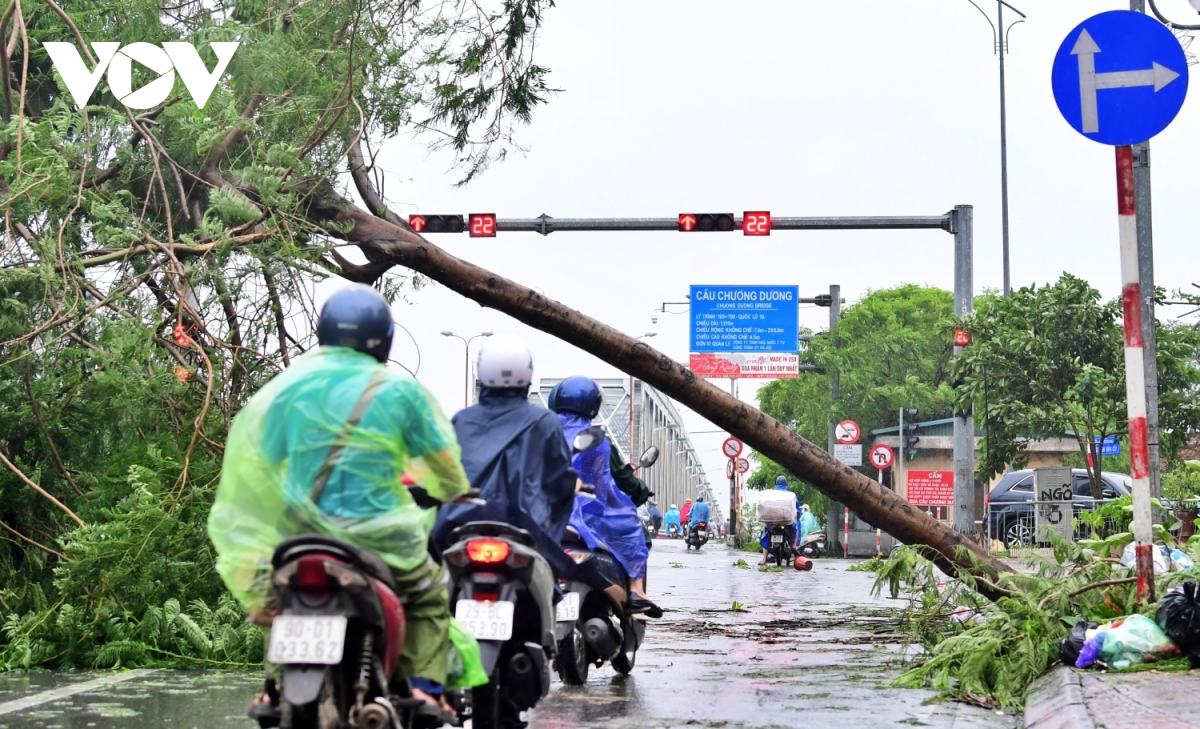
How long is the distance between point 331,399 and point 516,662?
5.89 feet

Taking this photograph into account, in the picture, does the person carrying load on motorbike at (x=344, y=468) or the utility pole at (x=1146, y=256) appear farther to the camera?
the utility pole at (x=1146, y=256)

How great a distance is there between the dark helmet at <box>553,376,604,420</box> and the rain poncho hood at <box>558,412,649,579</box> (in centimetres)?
4

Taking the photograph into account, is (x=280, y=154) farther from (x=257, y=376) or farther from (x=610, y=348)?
(x=610, y=348)

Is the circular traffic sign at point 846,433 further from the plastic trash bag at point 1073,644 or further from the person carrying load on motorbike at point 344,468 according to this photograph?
the person carrying load on motorbike at point 344,468

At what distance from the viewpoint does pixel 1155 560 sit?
8883 mm

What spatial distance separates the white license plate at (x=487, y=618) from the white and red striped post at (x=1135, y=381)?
A: 424 cm

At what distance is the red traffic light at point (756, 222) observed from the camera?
25.1 metres

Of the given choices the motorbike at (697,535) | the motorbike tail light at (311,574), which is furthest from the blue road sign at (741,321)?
the motorbike tail light at (311,574)

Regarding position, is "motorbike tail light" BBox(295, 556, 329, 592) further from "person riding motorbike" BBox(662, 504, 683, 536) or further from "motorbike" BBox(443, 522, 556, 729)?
"person riding motorbike" BBox(662, 504, 683, 536)

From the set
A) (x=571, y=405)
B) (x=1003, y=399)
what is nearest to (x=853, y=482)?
(x=571, y=405)

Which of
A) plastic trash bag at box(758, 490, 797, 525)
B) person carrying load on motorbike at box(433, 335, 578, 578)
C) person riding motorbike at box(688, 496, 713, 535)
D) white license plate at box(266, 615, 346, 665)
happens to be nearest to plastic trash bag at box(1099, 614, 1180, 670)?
person carrying load on motorbike at box(433, 335, 578, 578)

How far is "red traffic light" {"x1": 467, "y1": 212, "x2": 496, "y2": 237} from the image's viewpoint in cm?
2544

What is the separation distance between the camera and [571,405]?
8203mm

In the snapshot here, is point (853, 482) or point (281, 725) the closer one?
point (281, 725)
